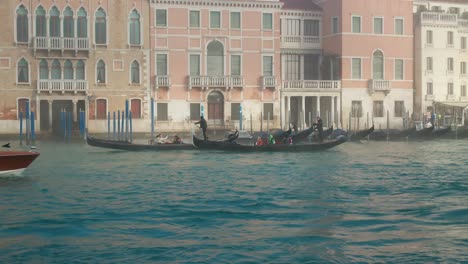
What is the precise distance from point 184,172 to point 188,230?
7.36 metres

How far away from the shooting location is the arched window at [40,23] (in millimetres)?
29469

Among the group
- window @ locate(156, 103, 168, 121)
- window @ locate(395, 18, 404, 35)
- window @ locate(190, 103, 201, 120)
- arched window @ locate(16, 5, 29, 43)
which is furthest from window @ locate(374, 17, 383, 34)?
arched window @ locate(16, 5, 29, 43)

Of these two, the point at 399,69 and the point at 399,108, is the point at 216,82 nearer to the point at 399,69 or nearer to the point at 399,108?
the point at 399,69

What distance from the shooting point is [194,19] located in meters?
31.6

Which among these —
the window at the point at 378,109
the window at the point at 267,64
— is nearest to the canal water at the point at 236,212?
the window at the point at 267,64

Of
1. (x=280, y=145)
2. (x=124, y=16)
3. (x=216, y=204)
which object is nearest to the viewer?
(x=216, y=204)

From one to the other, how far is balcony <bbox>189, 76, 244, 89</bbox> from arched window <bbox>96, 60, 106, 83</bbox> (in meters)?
3.70

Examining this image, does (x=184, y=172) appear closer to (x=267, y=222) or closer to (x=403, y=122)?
(x=267, y=222)

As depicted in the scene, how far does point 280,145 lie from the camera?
22.4m

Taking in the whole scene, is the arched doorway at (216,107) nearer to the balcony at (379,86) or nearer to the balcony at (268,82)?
the balcony at (268,82)

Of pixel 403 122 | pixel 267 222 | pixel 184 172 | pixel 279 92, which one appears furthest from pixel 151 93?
pixel 267 222

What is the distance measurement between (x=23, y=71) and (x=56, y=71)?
52.1 inches

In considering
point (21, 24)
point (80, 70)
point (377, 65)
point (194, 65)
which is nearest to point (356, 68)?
point (377, 65)

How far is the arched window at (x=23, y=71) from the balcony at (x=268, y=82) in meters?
10.2
